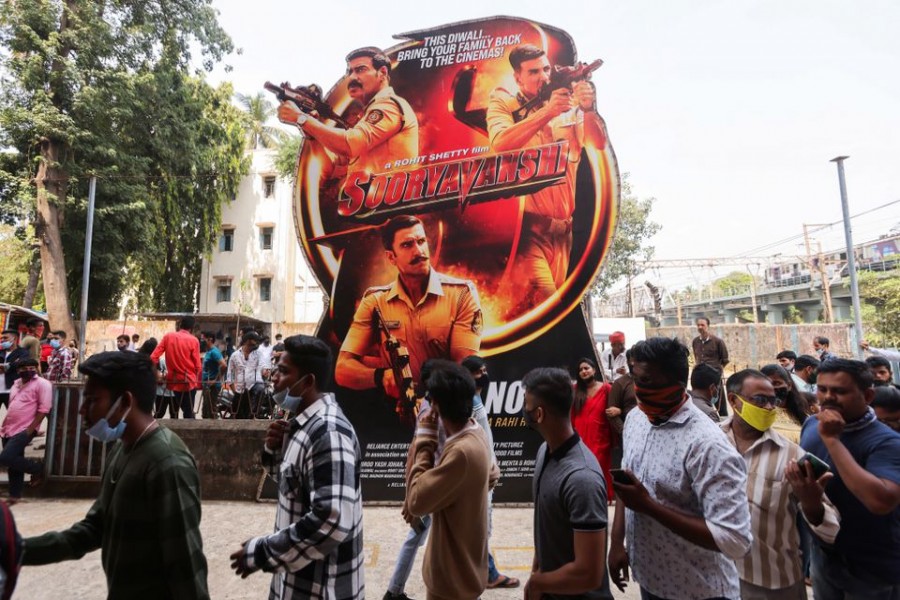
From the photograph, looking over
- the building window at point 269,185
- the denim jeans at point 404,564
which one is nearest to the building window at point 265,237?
the building window at point 269,185

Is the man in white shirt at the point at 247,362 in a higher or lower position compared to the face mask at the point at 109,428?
higher

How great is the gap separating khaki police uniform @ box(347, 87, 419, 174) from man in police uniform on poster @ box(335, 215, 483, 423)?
85cm

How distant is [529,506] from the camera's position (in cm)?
613

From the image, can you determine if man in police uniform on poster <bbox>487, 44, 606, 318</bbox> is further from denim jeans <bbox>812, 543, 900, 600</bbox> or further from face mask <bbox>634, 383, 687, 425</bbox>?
face mask <bbox>634, 383, 687, 425</bbox>

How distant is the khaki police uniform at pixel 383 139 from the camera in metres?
6.68

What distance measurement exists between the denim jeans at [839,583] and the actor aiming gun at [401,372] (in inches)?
173

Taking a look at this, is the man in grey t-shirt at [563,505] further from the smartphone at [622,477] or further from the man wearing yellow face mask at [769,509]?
the man wearing yellow face mask at [769,509]

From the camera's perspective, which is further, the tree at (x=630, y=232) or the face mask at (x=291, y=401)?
the tree at (x=630, y=232)

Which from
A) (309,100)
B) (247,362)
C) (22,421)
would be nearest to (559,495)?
(309,100)

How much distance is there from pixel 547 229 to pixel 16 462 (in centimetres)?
704

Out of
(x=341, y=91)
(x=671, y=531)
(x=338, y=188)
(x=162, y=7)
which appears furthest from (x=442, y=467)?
(x=162, y=7)

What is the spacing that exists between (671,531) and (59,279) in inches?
811

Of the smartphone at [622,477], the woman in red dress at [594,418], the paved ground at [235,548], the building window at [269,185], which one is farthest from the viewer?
the building window at [269,185]

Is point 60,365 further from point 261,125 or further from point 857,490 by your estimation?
point 261,125
